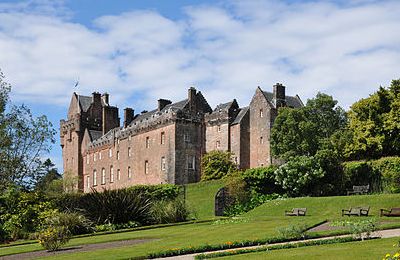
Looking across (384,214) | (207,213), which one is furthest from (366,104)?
(384,214)

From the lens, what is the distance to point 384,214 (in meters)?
28.5

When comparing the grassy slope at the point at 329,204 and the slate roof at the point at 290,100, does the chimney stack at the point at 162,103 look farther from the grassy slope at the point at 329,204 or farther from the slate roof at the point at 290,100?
the grassy slope at the point at 329,204

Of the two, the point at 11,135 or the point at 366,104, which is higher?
the point at 366,104

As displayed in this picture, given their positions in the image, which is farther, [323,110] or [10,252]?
[323,110]

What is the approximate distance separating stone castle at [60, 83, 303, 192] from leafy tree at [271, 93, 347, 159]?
3.52 m

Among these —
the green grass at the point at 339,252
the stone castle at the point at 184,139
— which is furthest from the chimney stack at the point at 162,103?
the green grass at the point at 339,252

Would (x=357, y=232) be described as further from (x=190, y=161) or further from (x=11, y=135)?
(x=190, y=161)

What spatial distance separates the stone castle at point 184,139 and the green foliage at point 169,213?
24438 mm

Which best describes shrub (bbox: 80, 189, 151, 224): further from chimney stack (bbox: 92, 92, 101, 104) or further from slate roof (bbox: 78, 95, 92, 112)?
chimney stack (bbox: 92, 92, 101, 104)

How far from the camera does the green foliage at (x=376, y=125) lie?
4747 cm

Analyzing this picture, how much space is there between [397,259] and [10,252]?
16.3 m

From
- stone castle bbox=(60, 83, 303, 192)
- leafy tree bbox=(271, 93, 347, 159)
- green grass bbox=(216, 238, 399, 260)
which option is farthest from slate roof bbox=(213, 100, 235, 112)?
green grass bbox=(216, 238, 399, 260)

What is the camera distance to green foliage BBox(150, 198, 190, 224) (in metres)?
33.2

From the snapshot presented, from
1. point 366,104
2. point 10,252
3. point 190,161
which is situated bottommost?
point 10,252
